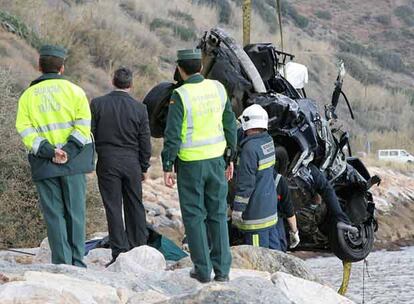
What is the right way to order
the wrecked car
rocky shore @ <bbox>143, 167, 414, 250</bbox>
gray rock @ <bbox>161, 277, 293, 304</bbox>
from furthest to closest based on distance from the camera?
rocky shore @ <bbox>143, 167, 414, 250</bbox>
the wrecked car
gray rock @ <bbox>161, 277, 293, 304</bbox>

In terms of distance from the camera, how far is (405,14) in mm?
74750

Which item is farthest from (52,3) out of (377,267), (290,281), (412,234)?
(290,281)

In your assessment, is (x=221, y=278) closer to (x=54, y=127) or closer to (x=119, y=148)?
(x=54, y=127)

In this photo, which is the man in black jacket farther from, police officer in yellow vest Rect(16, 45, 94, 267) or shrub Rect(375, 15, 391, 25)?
shrub Rect(375, 15, 391, 25)

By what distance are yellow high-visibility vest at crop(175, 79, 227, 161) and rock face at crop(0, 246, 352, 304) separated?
0.98 meters


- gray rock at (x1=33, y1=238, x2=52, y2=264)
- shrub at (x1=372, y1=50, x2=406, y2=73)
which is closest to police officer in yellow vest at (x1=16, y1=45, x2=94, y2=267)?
gray rock at (x1=33, y1=238, x2=52, y2=264)

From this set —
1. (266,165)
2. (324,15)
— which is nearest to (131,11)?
(324,15)

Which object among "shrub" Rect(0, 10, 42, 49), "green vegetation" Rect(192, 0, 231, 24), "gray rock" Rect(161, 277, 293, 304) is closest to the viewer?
"gray rock" Rect(161, 277, 293, 304)

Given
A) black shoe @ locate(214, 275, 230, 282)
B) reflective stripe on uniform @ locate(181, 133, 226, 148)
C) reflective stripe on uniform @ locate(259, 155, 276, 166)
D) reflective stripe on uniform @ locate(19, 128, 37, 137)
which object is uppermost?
reflective stripe on uniform @ locate(19, 128, 37, 137)

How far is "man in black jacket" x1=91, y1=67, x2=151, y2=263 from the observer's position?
390 inches

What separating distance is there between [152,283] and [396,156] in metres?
30.4

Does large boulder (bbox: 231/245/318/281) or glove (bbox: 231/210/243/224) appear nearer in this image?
large boulder (bbox: 231/245/318/281)

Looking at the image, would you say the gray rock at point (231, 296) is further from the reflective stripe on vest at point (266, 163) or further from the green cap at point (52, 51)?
the reflective stripe on vest at point (266, 163)

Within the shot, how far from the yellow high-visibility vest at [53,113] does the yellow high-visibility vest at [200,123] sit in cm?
93
